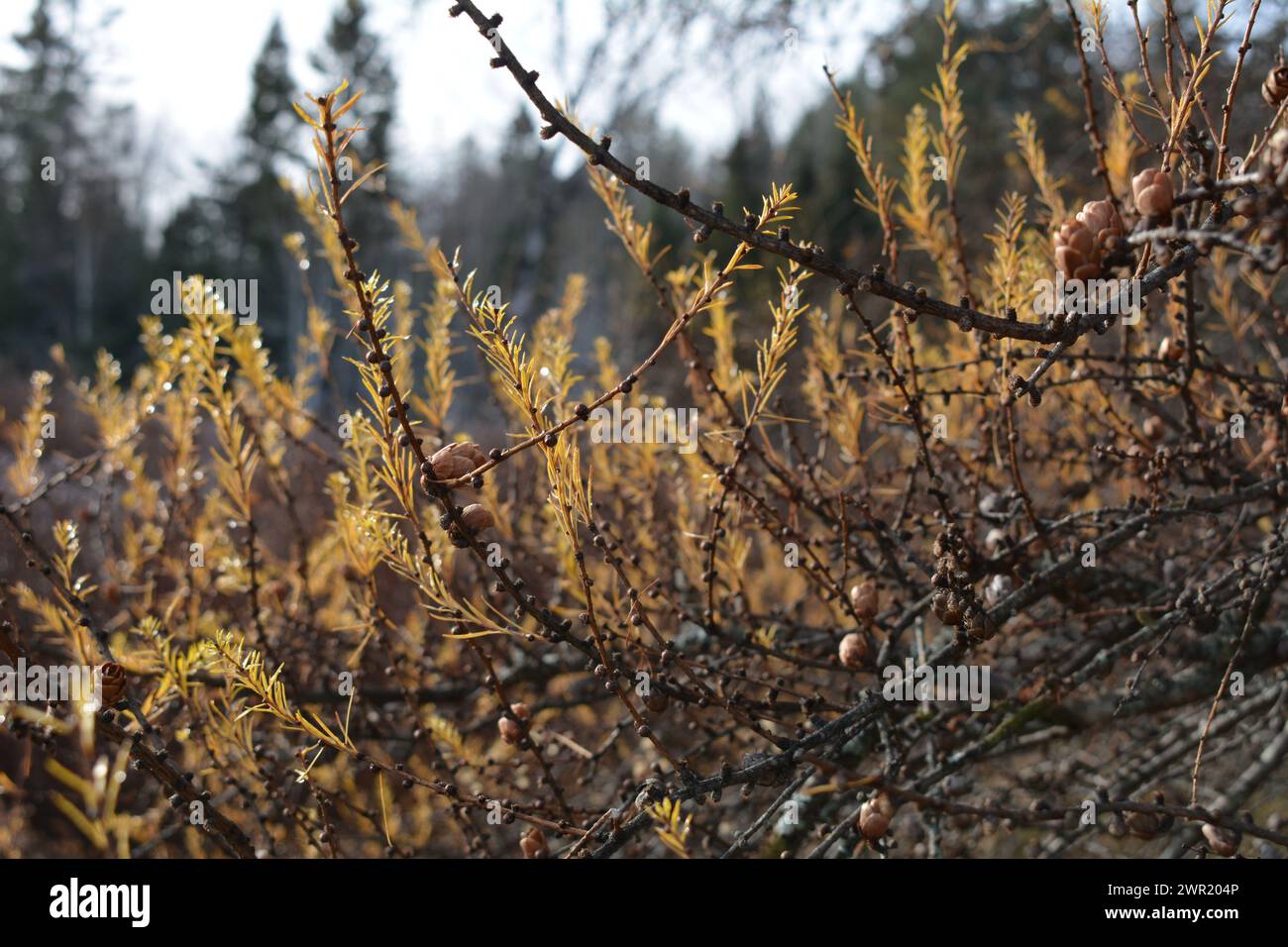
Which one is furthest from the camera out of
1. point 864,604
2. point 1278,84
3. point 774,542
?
point 774,542

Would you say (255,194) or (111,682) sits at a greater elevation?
(255,194)

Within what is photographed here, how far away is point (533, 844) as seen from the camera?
134 cm

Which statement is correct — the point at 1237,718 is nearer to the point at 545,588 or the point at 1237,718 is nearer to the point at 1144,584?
the point at 1144,584

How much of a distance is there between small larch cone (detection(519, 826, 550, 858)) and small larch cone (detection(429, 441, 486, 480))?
0.62m

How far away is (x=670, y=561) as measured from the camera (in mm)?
2322

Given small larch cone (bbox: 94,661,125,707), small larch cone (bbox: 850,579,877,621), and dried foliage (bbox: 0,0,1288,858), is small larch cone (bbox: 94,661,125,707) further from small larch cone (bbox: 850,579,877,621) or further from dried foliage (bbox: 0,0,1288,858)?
small larch cone (bbox: 850,579,877,621)

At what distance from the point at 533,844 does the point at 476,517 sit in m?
0.58

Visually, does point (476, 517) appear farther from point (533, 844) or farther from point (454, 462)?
point (533, 844)

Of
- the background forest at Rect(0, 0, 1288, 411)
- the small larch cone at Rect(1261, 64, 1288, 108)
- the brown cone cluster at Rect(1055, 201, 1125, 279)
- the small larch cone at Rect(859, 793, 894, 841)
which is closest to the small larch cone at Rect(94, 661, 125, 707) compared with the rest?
the small larch cone at Rect(859, 793, 894, 841)

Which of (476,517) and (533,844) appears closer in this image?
(476,517)

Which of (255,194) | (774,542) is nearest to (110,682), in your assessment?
(774,542)

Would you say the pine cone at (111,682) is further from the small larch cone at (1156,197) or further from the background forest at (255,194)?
the background forest at (255,194)

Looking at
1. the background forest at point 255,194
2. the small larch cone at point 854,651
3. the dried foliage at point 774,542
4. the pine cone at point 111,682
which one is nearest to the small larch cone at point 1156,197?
the dried foliage at point 774,542

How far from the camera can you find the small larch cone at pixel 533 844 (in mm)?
1336
